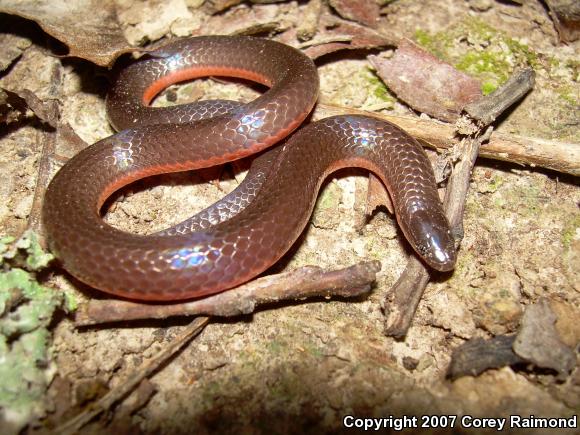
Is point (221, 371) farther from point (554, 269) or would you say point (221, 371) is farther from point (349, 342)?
point (554, 269)

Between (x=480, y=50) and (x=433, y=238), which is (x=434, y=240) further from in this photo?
(x=480, y=50)

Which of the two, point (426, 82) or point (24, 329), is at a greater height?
point (426, 82)

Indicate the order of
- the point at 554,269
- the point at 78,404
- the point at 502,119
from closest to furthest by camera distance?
the point at 78,404, the point at 554,269, the point at 502,119

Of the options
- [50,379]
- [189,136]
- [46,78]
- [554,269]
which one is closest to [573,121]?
[554,269]

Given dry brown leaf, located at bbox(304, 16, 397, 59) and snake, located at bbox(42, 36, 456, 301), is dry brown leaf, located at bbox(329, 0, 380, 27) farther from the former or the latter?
snake, located at bbox(42, 36, 456, 301)

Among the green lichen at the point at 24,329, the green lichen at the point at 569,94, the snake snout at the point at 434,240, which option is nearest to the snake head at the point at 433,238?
the snake snout at the point at 434,240

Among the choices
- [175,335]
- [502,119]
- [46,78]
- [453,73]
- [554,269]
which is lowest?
[554,269]

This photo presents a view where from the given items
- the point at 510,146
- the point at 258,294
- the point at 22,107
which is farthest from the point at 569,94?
the point at 22,107
